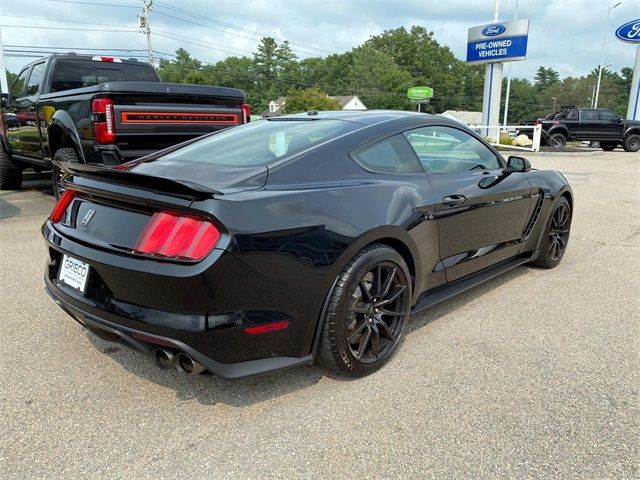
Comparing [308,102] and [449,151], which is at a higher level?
[308,102]

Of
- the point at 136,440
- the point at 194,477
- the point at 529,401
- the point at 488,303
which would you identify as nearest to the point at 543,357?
the point at 529,401

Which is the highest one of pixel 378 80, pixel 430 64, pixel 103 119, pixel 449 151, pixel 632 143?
pixel 430 64

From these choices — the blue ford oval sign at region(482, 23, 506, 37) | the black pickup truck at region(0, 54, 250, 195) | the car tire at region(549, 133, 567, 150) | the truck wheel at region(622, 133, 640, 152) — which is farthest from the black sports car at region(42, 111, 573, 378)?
the blue ford oval sign at region(482, 23, 506, 37)

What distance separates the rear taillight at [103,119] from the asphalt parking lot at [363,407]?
222 centimetres

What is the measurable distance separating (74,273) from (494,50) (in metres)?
29.0

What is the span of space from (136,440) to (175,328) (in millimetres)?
570

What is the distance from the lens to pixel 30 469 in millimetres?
2086

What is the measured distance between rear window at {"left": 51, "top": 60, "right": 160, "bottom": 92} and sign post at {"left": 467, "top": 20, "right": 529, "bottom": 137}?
22867 millimetres

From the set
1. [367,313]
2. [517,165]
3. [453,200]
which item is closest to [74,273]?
[367,313]

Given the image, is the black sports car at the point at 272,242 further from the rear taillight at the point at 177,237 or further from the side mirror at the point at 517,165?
the side mirror at the point at 517,165

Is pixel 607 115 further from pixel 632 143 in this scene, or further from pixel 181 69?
pixel 181 69

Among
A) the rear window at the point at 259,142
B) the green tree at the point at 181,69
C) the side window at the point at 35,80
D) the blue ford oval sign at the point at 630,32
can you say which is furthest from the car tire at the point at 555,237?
the green tree at the point at 181,69

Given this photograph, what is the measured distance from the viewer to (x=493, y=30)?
2761 centimetres

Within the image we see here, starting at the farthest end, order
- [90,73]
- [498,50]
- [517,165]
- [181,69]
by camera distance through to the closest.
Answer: [181,69] → [498,50] → [90,73] → [517,165]
